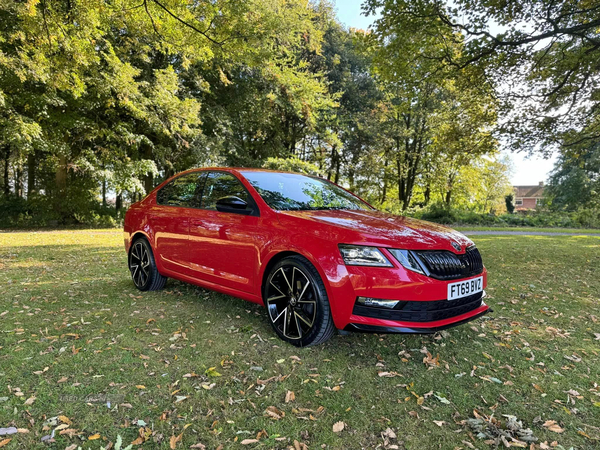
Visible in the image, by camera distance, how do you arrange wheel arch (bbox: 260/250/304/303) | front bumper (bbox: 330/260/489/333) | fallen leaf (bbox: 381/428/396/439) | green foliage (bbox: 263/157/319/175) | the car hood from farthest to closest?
1. green foliage (bbox: 263/157/319/175)
2. wheel arch (bbox: 260/250/304/303)
3. the car hood
4. front bumper (bbox: 330/260/489/333)
5. fallen leaf (bbox: 381/428/396/439)

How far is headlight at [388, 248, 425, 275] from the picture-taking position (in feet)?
8.84

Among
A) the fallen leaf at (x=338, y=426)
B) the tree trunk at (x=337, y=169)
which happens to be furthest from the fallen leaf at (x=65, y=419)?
the tree trunk at (x=337, y=169)

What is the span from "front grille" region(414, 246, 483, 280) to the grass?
777 mm

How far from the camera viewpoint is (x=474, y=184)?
1271 inches

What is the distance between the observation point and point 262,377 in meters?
2.66

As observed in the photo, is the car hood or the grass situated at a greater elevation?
the car hood

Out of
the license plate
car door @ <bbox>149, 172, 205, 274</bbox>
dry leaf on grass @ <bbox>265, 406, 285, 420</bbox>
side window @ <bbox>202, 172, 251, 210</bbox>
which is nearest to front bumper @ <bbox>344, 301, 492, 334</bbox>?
the license plate

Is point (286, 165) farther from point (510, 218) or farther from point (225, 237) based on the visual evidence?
point (510, 218)

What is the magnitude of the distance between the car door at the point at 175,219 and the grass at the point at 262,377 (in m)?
0.56

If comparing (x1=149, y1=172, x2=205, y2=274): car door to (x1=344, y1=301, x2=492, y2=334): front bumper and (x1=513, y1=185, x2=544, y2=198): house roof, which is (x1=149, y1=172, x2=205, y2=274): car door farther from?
(x1=513, y1=185, x2=544, y2=198): house roof

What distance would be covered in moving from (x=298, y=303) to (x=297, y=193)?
1.29m

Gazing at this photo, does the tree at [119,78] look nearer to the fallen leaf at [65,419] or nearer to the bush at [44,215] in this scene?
the bush at [44,215]

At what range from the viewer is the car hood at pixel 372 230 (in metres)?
2.78

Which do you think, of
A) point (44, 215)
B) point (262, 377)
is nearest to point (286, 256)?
point (262, 377)
